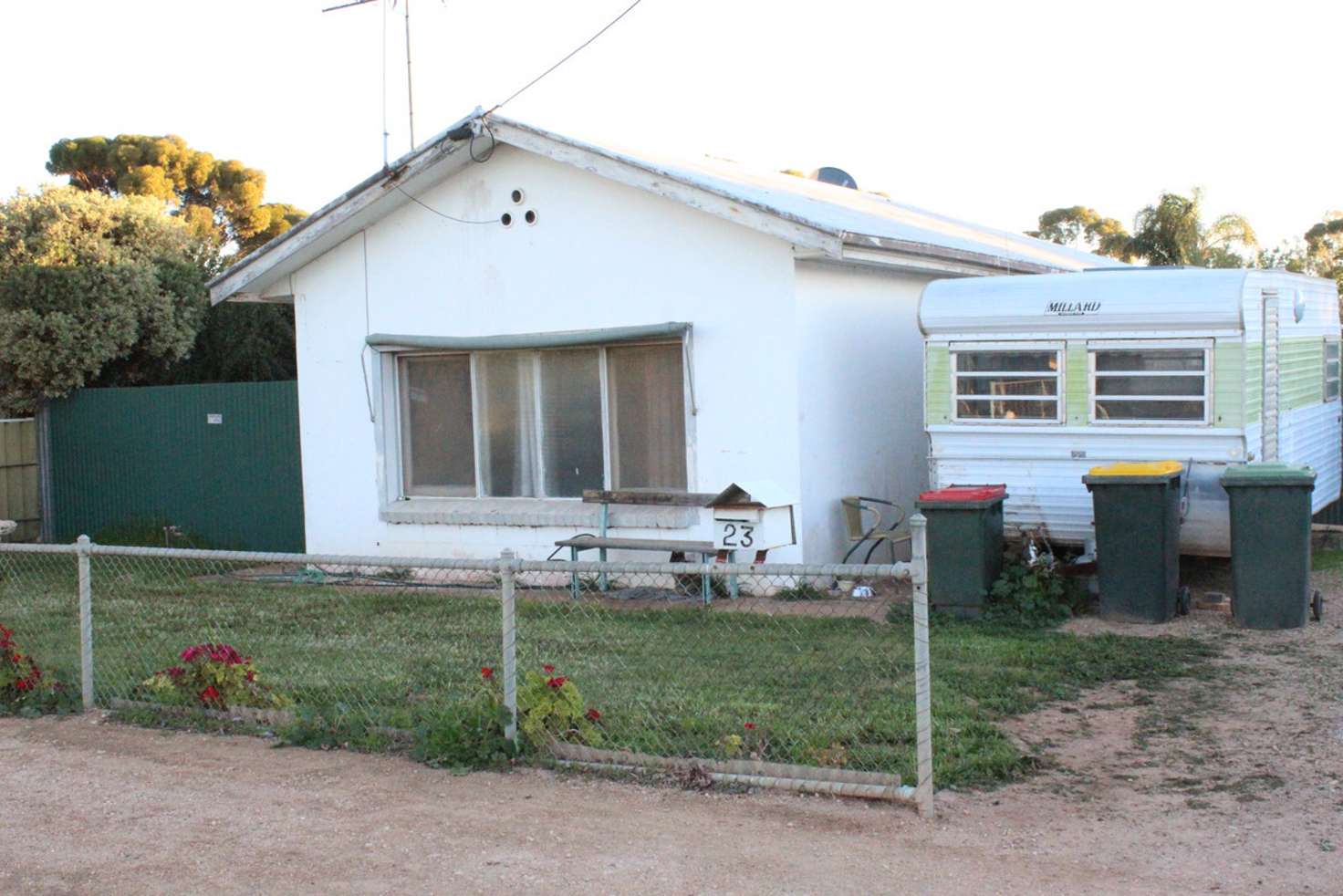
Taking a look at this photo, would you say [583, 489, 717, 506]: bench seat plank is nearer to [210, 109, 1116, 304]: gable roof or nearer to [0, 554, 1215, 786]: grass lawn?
[0, 554, 1215, 786]: grass lawn

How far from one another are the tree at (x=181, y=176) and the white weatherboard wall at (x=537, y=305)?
69.4 ft

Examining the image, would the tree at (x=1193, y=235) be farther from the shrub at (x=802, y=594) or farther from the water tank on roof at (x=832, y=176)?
the shrub at (x=802, y=594)

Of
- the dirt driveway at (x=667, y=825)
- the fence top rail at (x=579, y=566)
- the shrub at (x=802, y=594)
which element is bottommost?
the dirt driveway at (x=667, y=825)

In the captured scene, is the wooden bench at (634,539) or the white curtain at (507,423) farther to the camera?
the white curtain at (507,423)

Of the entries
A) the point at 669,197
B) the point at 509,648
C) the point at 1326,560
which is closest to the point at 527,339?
the point at 669,197

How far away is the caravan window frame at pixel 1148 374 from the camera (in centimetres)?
1027

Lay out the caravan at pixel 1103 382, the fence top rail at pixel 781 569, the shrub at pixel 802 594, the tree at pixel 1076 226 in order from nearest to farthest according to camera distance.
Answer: the fence top rail at pixel 781 569 → the caravan at pixel 1103 382 → the shrub at pixel 802 594 → the tree at pixel 1076 226

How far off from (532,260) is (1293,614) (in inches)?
274

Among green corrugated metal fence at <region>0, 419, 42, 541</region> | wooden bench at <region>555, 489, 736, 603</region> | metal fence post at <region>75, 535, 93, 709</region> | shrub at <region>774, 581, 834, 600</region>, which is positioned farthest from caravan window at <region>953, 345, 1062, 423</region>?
green corrugated metal fence at <region>0, 419, 42, 541</region>

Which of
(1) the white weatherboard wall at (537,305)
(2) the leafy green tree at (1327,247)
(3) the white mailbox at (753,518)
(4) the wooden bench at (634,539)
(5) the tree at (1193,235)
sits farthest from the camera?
(2) the leafy green tree at (1327,247)

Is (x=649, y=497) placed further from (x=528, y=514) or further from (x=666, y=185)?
(x=666, y=185)

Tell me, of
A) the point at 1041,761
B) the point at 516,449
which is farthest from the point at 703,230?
the point at 1041,761

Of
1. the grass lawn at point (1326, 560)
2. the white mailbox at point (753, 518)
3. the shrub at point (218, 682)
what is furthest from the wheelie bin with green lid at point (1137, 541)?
the shrub at point (218, 682)

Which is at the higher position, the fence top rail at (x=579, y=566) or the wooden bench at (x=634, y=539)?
the fence top rail at (x=579, y=566)
